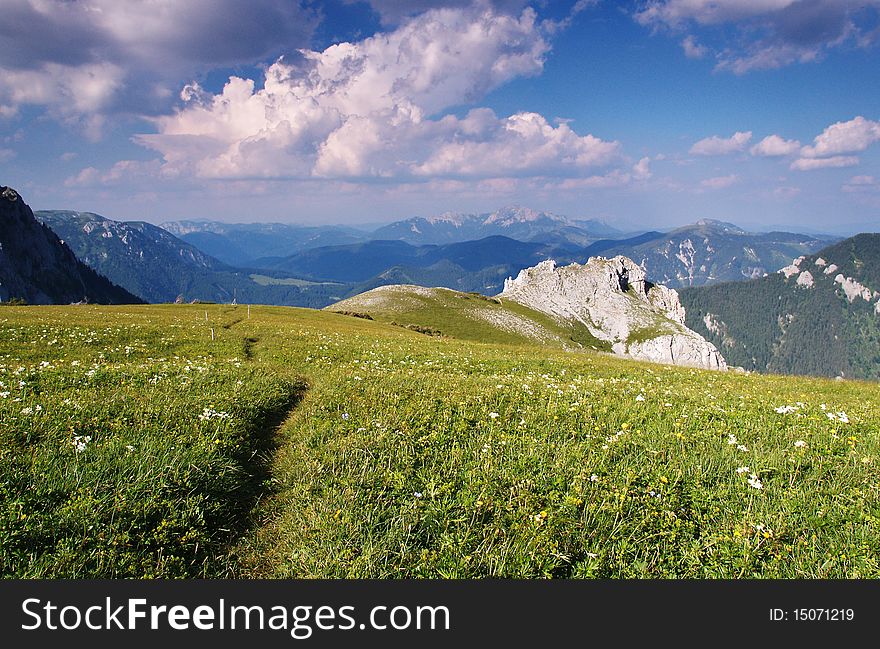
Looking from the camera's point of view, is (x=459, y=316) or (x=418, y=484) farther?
(x=459, y=316)

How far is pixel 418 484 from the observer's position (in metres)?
7.23

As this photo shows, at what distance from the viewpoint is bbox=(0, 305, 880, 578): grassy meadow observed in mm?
5562

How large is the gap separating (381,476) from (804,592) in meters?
5.59

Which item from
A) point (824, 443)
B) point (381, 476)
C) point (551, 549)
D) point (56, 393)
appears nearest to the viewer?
point (551, 549)

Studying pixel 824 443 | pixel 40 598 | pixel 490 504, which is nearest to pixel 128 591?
pixel 40 598

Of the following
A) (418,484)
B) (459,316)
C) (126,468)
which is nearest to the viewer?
(126,468)

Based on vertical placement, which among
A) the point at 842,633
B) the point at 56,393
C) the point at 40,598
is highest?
the point at 56,393

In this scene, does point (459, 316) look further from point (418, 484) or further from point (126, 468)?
point (126, 468)

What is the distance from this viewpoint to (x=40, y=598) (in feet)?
15.1

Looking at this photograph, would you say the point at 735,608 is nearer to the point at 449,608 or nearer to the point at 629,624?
the point at 629,624

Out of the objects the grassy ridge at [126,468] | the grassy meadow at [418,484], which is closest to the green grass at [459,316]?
the grassy ridge at [126,468]

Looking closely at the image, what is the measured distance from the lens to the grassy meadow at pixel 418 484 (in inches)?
219

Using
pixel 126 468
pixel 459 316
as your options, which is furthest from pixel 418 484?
pixel 459 316

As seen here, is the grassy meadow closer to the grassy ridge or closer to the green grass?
the grassy ridge
